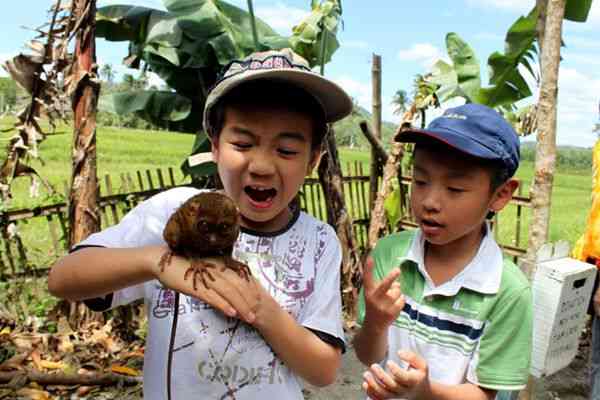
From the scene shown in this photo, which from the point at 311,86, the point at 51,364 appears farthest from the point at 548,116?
the point at 51,364

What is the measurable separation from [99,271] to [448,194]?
961mm

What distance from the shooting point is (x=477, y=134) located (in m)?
1.55

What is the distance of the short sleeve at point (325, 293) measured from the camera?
130 cm

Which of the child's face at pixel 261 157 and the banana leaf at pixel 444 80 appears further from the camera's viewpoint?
the banana leaf at pixel 444 80

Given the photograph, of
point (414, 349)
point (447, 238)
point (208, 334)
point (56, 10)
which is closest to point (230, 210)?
point (208, 334)

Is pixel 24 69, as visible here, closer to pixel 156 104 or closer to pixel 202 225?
pixel 156 104

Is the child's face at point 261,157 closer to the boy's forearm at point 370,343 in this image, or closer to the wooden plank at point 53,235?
the boy's forearm at point 370,343

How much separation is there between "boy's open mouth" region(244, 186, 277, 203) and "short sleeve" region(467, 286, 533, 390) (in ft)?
2.52

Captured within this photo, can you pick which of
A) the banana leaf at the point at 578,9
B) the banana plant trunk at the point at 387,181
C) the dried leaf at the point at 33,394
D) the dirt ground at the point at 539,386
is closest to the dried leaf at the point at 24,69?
the dried leaf at the point at 33,394

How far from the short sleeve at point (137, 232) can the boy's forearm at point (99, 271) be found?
2.4 inches

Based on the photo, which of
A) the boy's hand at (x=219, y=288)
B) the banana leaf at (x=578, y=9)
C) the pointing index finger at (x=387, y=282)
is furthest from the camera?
the banana leaf at (x=578, y=9)

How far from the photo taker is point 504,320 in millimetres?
1567

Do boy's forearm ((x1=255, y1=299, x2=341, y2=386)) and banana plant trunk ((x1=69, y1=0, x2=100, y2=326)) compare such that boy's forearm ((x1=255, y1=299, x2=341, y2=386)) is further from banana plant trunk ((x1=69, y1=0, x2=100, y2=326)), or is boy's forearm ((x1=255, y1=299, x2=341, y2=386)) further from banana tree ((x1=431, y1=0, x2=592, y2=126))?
banana tree ((x1=431, y1=0, x2=592, y2=126))

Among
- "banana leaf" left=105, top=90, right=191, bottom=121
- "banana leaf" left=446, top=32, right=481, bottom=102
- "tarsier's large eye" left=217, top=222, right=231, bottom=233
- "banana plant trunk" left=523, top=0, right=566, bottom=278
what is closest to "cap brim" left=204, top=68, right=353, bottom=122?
"tarsier's large eye" left=217, top=222, right=231, bottom=233
